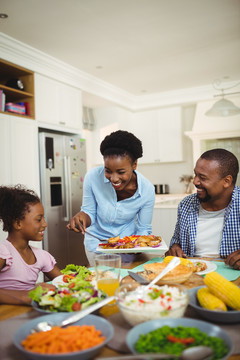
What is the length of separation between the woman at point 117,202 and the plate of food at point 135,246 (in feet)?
0.84

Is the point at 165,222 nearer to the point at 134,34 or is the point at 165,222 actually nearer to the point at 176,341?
the point at 134,34

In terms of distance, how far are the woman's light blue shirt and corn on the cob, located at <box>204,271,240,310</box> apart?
42.2 inches

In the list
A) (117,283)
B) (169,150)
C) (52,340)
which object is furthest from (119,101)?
(52,340)

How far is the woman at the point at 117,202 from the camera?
1.91 m

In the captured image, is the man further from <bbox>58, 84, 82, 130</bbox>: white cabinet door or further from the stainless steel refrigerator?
<bbox>58, 84, 82, 130</bbox>: white cabinet door

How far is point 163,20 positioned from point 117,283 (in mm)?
2938

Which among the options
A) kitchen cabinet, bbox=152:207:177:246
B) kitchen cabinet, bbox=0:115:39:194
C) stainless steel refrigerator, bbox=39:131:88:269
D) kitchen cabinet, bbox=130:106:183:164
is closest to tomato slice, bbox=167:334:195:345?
kitchen cabinet, bbox=0:115:39:194

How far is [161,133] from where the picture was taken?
6.18 metres

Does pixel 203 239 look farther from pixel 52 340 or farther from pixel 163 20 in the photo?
pixel 163 20

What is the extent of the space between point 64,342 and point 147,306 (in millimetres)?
231

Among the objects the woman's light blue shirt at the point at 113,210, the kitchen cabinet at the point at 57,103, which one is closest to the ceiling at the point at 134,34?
the kitchen cabinet at the point at 57,103

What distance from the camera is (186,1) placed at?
2922 mm

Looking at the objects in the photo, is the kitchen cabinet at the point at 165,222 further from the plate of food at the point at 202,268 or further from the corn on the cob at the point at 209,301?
the corn on the cob at the point at 209,301

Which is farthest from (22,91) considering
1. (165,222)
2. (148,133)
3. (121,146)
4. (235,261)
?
(235,261)
